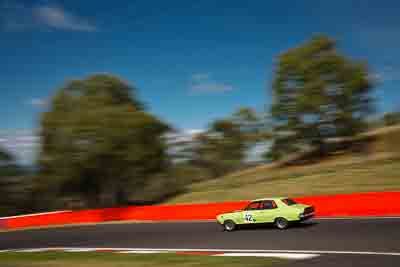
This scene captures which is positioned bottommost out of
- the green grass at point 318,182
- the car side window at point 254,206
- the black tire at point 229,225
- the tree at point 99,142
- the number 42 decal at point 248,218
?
the black tire at point 229,225

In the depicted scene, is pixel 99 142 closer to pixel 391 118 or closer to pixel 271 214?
pixel 271 214

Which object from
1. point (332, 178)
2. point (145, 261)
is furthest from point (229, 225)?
point (332, 178)

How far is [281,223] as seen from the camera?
18.4 metres

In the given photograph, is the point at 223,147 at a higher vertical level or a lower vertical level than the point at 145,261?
higher

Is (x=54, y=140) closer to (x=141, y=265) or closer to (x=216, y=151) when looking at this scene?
(x=141, y=265)

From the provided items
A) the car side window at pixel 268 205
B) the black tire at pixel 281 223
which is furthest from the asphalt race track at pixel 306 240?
the car side window at pixel 268 205

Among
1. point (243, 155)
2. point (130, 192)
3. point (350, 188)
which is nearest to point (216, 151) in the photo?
point (243, 155)

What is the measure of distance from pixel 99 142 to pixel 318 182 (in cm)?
1750

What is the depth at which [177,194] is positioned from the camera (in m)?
45.9

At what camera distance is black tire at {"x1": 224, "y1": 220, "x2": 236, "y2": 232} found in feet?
65.5

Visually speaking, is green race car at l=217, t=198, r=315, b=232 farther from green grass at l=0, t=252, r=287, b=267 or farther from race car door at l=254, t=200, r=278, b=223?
green grass at l=0, t=252, r=287, b=267

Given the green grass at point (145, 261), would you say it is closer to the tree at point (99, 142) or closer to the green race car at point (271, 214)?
the green race car at point (271, 214)

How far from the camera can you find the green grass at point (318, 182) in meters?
32.6

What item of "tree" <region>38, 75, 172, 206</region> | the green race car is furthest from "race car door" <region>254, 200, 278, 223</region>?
"tree" <region>38, 75, 172, 206</region>
